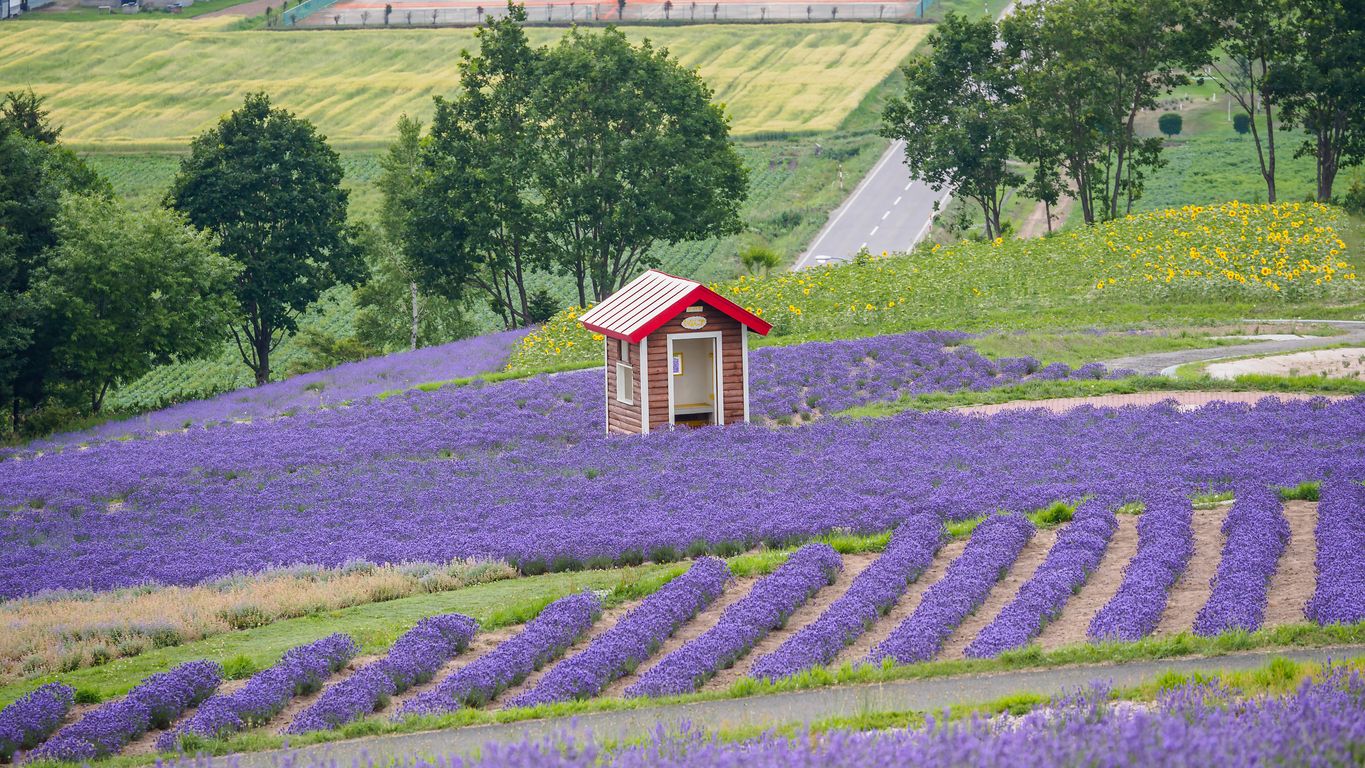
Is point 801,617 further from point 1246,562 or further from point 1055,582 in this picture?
point 1246,562

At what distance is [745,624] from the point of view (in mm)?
17172

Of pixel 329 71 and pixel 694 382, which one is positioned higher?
pixel 329 71

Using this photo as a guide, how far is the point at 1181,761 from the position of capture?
9.28 m

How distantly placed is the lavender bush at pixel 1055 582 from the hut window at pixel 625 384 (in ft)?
40.9

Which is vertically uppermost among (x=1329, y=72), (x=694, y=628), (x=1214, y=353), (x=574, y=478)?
(x=1329, y=72)

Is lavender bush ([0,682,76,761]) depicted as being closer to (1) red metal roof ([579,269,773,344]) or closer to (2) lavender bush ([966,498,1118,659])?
(2) lavender bush ([966,498,1118,659])

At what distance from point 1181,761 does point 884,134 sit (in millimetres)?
60437

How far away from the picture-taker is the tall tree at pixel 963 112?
2479 inches

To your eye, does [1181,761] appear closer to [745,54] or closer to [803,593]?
[803,593]

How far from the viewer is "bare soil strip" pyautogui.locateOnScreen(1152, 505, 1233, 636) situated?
1653cm

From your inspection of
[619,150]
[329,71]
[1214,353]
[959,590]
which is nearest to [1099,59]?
[619,150]

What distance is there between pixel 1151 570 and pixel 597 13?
111 m

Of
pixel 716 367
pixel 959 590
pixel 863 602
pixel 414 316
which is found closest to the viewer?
pixel 863 602

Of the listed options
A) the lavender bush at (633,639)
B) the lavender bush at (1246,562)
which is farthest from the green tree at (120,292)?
the lavender bush at (1246,562)
